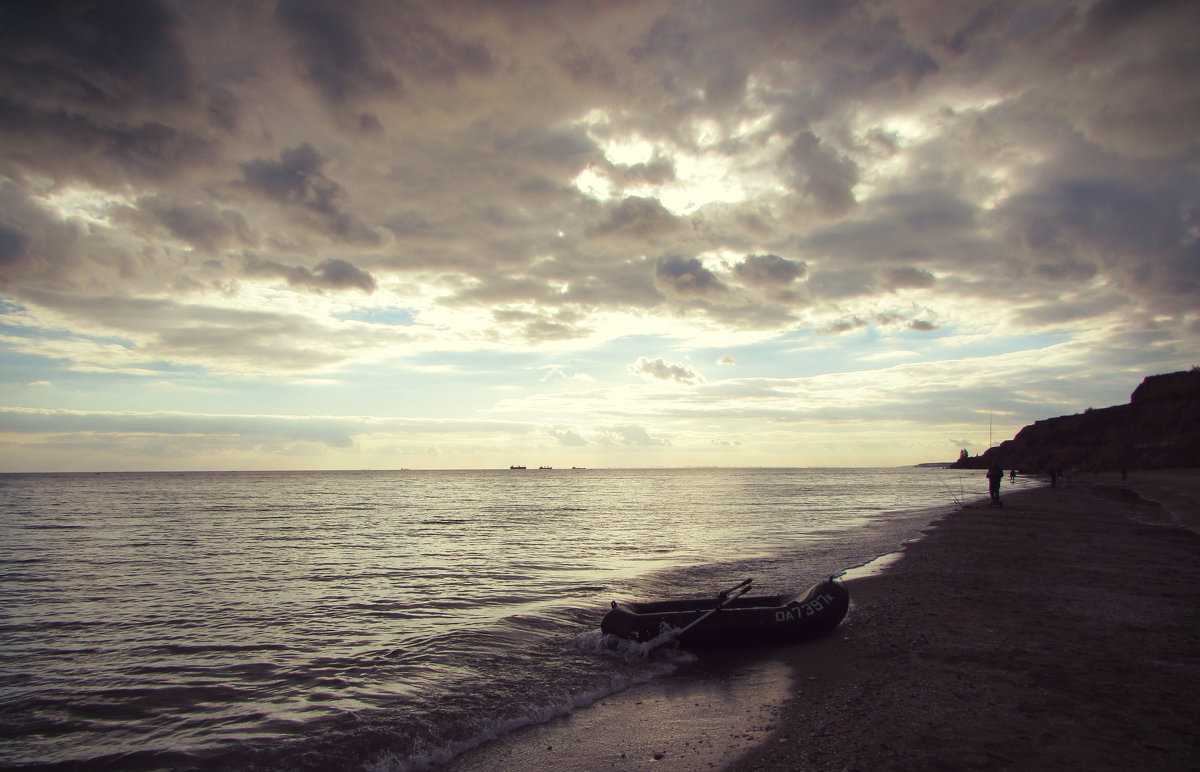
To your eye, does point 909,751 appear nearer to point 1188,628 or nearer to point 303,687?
point 1188,628

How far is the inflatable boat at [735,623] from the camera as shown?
377 inches

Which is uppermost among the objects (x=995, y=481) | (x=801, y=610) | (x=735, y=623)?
(x=995, y=481)

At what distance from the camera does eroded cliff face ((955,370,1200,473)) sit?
7050 centimetres

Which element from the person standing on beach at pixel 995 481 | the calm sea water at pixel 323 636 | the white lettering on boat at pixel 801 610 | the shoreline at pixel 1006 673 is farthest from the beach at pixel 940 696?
the person standing on beach at pixel 995 481

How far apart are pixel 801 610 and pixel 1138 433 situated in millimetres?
98192

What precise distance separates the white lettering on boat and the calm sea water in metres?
1.87

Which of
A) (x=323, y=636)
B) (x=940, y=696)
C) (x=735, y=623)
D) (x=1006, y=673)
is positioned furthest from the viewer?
(x=323, y=636)

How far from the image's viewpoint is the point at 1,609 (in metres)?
13.6

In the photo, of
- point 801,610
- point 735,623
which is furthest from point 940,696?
point 735,623

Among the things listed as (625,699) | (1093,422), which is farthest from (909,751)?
(1093,422)

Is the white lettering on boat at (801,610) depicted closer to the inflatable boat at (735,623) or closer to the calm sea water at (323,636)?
the inflatable boat at (735,623)

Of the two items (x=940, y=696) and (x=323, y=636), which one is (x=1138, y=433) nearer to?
(x=940, y=696)

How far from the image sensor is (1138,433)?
7838 cm

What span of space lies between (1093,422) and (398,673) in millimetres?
111918
